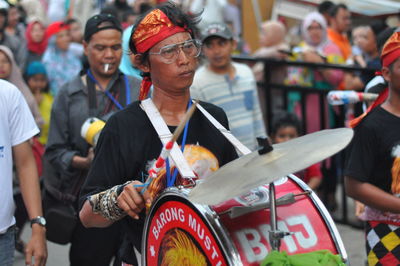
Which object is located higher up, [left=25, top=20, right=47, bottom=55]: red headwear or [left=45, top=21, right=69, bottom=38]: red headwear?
[left=45, top=21, right=69, bottom=38]: red headwear

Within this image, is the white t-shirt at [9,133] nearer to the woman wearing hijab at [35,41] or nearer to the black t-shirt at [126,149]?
the black t-shirt at [126,149]

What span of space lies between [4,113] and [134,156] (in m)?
0.87

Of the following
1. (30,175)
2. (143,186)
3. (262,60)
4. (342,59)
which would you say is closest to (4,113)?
(30,175)

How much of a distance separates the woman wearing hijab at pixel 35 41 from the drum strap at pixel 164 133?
7278 millimetres

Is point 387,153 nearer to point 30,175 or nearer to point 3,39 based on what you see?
point 30,175

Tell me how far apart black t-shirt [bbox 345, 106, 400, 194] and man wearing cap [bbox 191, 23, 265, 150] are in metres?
2.16

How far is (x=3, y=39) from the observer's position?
29.9 feet

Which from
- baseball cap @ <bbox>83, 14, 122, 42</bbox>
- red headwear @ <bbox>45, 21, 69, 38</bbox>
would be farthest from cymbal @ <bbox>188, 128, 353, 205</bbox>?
red headwear @ <bbox>45, 21, 69, 38</bbox>

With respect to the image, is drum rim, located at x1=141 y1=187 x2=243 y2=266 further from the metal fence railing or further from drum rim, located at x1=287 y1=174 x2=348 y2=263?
the metal fence railing

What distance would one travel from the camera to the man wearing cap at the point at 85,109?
4634mm

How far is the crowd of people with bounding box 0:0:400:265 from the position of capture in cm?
315

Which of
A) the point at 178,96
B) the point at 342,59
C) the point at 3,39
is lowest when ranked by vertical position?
the point at 342,59

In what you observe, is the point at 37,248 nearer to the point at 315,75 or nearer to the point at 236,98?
the point at 236,98

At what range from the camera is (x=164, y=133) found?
3.04 metres
